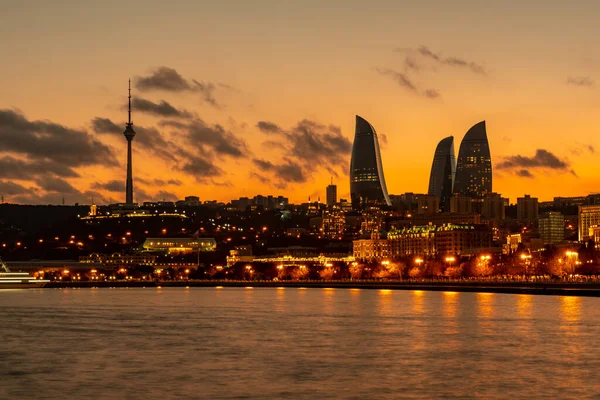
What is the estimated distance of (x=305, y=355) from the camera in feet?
136

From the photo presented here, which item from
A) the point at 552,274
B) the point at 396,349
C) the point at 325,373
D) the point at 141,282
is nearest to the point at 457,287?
the point at 552,274

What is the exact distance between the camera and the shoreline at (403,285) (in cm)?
10000

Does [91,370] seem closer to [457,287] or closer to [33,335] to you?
[33,335]

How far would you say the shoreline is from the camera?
100000 mm

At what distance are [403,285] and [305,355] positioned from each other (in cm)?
8800

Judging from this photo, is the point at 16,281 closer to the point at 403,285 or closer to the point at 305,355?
the point at 403,285

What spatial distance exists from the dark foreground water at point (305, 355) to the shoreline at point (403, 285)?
3117 cm

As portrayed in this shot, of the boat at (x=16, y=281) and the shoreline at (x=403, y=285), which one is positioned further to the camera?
the boat at (x=16, y=281)

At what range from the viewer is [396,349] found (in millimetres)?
43812

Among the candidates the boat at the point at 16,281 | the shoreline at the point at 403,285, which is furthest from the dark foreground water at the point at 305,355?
the boat at the point at 16,281

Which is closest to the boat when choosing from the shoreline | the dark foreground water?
the shoreline

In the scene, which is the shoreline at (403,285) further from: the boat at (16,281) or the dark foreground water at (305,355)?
the dark foreground water at (305,355)

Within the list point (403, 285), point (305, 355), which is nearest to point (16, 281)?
point (403, 285)

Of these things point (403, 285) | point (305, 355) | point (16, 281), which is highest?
point (16, 281)
